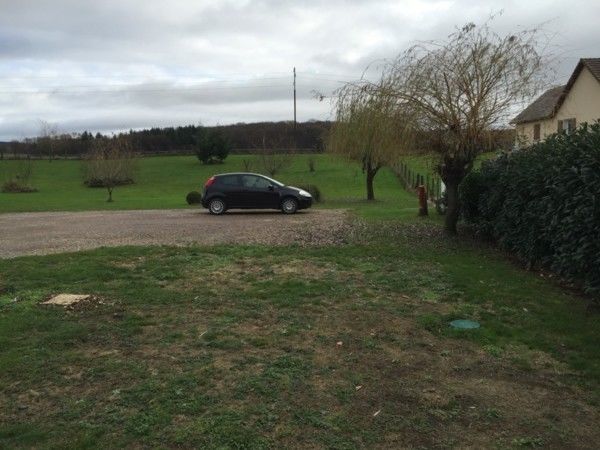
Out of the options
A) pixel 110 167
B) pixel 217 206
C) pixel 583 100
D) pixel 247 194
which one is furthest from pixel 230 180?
pixel 110 167

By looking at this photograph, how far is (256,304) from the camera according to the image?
257 inches

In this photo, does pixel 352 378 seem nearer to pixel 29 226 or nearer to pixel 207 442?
pixel 207 442

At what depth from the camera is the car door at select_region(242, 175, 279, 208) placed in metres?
19.6

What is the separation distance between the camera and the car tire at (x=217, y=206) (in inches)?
776

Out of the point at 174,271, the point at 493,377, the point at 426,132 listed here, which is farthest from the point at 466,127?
the point at 493,377

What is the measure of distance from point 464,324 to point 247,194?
14.3 metres

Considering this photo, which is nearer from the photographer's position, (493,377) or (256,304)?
(493,377)

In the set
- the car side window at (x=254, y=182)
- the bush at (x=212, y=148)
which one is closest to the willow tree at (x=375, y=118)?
the car side window at (x=254, y=182)

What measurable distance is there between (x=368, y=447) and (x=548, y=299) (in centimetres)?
447

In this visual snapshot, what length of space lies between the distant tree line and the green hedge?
189 feet

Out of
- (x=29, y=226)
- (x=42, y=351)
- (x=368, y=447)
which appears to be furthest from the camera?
(x=29, y=226)

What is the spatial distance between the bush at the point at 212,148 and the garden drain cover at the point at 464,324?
66968 millimetres

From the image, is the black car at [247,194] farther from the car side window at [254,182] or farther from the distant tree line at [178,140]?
the distant tree line at [178,140]

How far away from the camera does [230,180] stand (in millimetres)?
19688
